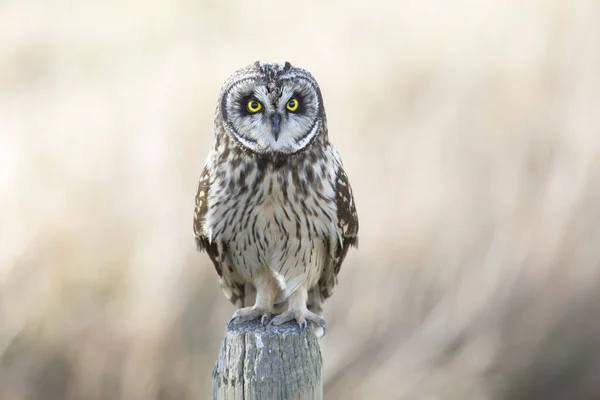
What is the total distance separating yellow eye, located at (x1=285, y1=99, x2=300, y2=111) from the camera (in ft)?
8.18

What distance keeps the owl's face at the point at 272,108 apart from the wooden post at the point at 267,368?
756 millimetres

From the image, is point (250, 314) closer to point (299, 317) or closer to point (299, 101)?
point (299, 317)

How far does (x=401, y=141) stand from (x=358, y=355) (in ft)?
3.75

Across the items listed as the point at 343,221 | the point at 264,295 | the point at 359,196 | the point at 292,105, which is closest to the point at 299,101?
the point at 292,105

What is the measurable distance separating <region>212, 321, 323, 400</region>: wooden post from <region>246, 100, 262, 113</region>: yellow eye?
0.80 metres

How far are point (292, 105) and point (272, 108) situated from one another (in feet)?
0.24

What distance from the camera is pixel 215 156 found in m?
2.78

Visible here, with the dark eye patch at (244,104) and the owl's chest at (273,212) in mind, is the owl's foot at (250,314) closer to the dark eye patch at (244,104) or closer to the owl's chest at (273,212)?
the owl's chest at (273,212)

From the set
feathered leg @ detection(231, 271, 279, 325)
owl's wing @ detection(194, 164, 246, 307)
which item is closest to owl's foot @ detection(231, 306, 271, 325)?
feathered leg @ detection(231, 271, 279, 325)

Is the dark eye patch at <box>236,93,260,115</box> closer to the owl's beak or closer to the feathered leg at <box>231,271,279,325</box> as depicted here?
the owl's beak

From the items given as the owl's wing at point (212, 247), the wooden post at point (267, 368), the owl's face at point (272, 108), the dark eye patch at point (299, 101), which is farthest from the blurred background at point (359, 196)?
the wooden post at point (267, 368)

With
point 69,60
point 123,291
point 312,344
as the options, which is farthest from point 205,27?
point 312,344

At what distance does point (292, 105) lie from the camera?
2508 millimetres

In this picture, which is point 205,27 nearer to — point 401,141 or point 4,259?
point 401,141
